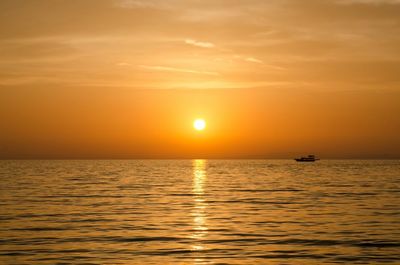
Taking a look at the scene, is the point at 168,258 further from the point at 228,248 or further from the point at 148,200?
the point at 148,200

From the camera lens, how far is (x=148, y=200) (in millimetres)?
67812

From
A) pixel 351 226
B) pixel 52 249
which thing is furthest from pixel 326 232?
pixel 52 249

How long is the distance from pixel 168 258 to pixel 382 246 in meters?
12.8

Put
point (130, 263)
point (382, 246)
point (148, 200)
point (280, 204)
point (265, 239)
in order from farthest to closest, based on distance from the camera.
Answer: point (148, 200) → point (280, 204) → point (265, 239) → point (382, 246) → point (130, 263)

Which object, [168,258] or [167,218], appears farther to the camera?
[167,218]

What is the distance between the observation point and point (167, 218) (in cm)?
4884

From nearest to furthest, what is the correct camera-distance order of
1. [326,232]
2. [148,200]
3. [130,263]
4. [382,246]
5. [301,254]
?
[130,263] < [301,254] < [382,246] < [326,232] < [148,200]

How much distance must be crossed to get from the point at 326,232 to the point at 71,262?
60.3 feet

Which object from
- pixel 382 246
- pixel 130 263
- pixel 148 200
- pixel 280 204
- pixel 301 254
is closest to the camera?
pixel 130 263

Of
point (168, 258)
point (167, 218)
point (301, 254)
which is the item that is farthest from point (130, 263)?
point (167, 218)

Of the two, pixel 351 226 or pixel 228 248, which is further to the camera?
pixel 351 226

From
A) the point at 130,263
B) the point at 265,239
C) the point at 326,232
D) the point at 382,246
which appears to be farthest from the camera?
the point at 326,232

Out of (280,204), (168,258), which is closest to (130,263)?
(168,258)

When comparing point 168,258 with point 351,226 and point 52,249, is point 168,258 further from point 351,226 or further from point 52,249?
point 351,226
